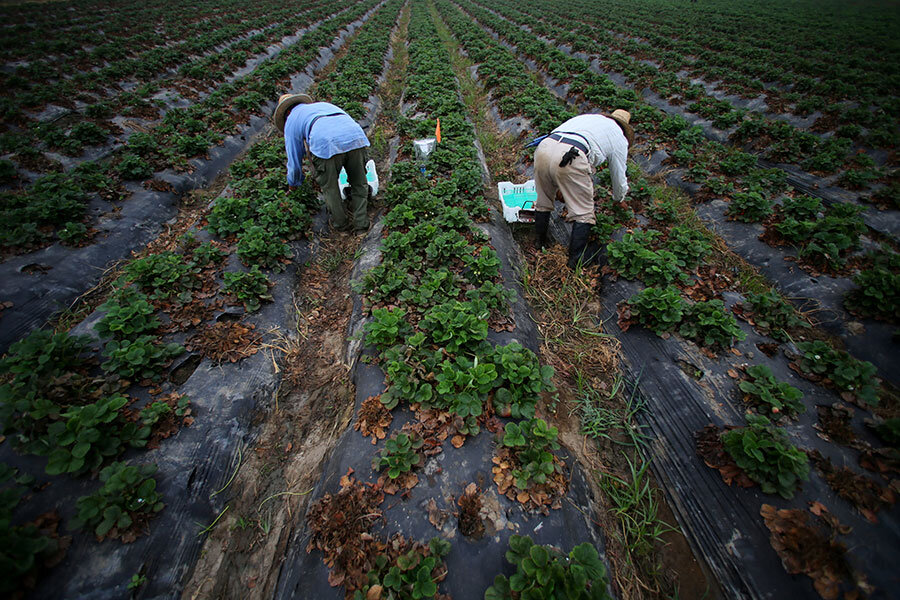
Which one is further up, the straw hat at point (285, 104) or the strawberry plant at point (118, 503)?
the straw hat at point (285, 104)

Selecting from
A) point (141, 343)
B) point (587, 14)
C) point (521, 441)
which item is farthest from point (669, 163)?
point (587, 14)

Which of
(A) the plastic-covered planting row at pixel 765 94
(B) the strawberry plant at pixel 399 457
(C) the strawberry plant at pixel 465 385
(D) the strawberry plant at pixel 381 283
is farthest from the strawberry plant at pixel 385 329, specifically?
(A) the plastic-covered planting row at pixel 765 94

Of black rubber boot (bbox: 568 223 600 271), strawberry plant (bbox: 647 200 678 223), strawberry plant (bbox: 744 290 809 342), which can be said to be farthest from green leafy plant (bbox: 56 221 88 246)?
strawberry plant (bbox: 744 290 809 342)

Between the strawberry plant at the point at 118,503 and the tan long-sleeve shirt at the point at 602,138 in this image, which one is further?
the tan long-sleeve shirt at the point at 602,138

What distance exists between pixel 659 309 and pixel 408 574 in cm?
350

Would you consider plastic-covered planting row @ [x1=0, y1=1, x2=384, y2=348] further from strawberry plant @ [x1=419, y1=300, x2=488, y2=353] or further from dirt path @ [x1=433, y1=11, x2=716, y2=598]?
dirt path @ [x1=433, y1=11, x2=716, y2=598]

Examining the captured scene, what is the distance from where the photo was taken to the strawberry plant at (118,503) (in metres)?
2.29

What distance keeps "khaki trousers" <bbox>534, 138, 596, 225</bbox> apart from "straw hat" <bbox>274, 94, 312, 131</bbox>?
390 cm

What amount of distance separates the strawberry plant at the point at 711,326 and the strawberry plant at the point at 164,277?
5809 mm

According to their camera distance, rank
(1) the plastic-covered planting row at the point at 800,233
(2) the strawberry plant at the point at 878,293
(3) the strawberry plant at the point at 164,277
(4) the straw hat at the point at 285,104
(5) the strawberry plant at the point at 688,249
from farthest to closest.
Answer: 1. (4) the straw hat at the point at 285,104
2. (5) the strawberry plant at the point at 688,249
3. (3) the strawberry plant at the point at 164,277
4. (1) the plastic-covered planting row at the point at 800,233
5. (2) the strawberry plant at the point at 878,293

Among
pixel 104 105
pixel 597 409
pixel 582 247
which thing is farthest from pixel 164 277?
pixel 104 105

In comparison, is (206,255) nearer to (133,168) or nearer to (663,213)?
(133,168)

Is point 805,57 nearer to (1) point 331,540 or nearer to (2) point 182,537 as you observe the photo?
(1) point 331,540

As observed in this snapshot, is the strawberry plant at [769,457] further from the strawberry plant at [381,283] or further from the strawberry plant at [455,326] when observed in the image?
the strawberry plant at [381,283]
